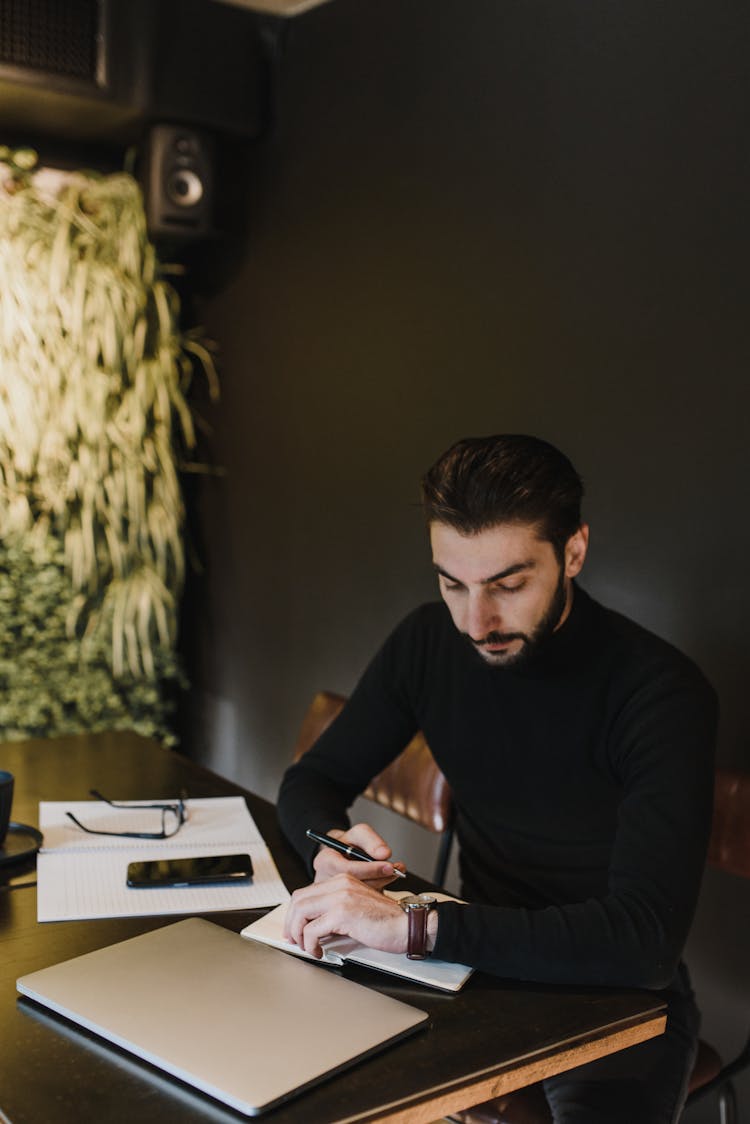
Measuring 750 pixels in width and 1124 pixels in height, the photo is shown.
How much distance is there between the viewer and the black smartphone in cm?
163

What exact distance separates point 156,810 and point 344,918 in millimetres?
702

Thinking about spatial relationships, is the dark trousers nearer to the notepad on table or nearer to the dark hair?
the notepad on table

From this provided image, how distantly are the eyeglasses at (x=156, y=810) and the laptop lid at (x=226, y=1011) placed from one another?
0.43 metres

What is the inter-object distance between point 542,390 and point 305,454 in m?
1.21

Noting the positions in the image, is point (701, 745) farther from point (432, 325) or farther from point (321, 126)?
point (321, 126)

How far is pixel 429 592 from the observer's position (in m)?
3.24

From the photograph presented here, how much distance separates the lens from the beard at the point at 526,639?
5.77 ft

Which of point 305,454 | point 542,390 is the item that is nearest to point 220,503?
point 305,454

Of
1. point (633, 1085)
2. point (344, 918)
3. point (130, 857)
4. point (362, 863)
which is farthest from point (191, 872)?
point (633, 1085)

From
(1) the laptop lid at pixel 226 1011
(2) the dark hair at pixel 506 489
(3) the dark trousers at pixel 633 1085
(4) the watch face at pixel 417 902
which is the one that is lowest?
(3) the dark trousers at pixel 633 1085

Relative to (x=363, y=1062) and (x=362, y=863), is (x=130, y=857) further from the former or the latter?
(x=363, y=1062)

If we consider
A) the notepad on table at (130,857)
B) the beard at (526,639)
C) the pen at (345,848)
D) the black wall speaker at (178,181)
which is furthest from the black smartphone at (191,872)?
the black wall speaker at (178,181)

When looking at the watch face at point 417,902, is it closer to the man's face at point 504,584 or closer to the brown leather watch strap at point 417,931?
the brown leather watch strap at point 417,931

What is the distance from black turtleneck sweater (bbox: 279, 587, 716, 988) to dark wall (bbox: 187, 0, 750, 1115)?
2.26ft
